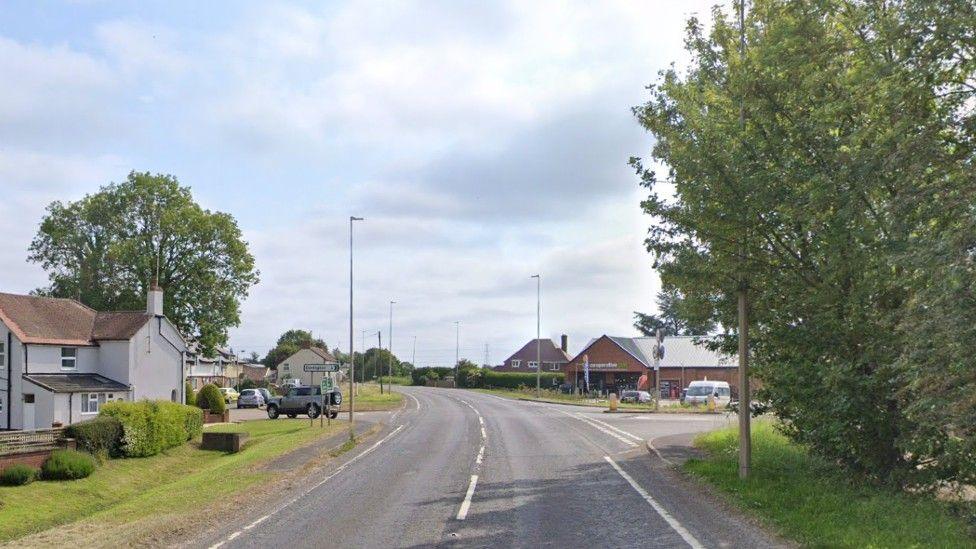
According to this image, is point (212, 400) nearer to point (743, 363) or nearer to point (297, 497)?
point (297, 497)

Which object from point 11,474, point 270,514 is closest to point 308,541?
point 270,514

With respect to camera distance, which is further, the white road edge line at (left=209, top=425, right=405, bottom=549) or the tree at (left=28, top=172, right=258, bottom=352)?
the tree at (left=28, top=172, right=258, bottom=352)

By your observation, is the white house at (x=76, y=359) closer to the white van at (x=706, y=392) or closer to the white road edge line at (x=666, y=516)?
the white road edge line at (x=666, y=516)

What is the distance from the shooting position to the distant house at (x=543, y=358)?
4717 inches

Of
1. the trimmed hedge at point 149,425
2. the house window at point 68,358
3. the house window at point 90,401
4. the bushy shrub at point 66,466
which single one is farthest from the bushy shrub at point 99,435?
the house window at point 68,358

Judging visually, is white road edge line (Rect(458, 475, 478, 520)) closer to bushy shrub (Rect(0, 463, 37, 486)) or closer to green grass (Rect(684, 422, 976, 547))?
green grass (Rect(684, 422, 976, 547))

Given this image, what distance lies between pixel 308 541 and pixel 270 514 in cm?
311

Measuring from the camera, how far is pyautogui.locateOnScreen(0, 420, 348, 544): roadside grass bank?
743 inches

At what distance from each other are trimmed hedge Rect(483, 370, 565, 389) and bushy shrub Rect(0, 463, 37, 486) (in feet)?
237

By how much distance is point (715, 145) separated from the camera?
16703 mm

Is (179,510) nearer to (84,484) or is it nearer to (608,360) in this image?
(84,484)

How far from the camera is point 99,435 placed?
3541 cm

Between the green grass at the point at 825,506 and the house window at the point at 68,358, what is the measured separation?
128 feet

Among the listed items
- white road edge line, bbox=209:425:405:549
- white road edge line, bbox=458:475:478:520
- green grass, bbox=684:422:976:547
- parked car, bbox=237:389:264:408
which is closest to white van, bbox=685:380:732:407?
white road edge line, bbox=209:425:405:549
